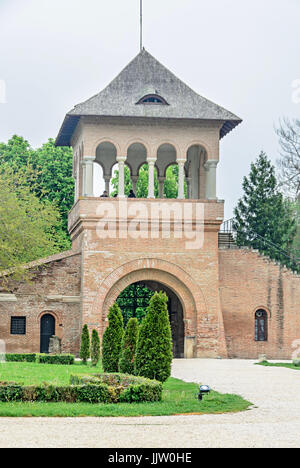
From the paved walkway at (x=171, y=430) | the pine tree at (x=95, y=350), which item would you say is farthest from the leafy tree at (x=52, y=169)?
the paved walkway at (x=171, y=430)

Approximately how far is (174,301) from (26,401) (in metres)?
19.3

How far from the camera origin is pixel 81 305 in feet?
94.2

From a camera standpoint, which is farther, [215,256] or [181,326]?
[181,326]

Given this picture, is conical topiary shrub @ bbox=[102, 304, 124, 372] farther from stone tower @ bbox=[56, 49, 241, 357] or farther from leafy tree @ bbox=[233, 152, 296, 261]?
leafy tree @ bbox=[233, 152, 296, 261]

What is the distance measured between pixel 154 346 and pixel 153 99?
54.6 ft

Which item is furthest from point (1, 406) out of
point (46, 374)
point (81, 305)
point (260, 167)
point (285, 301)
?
point (260, 167)

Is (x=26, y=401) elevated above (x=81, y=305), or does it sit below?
below

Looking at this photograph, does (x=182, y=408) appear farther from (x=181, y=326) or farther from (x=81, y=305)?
(x=181, y=326)

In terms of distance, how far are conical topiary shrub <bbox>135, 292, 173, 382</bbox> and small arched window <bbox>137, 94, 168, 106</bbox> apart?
15691mm

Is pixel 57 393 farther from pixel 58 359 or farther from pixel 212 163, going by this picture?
pixel 212 163

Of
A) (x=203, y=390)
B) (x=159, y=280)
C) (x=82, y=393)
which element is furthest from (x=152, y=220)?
(x=82, y=393)

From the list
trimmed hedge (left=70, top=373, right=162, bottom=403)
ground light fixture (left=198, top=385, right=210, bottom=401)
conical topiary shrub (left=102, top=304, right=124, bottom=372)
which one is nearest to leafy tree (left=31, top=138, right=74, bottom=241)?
conical topiary shrub (left=102, top=304, right=124, bottom=372)
